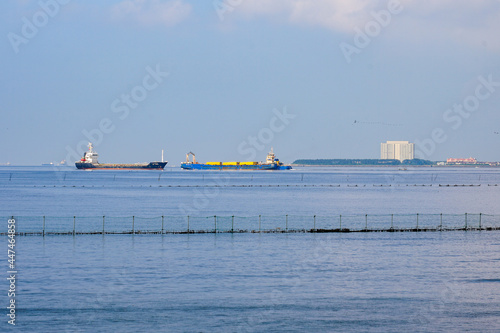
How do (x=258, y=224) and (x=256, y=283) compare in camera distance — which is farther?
(x=258, y=224)

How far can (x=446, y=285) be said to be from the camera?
37.9 metres

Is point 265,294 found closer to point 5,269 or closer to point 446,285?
point 446,285

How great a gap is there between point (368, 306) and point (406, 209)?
8331 cm

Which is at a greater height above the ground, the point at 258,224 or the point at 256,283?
the point at 258,224

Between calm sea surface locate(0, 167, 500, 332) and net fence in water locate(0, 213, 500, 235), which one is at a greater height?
net fence in water locate(0, 213, 500, 235)

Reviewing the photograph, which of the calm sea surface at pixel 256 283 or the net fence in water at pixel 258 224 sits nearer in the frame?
the calm sea surface at pixel 256 283

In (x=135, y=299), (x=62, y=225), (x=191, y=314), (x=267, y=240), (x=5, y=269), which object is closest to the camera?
(x=191, y=314)

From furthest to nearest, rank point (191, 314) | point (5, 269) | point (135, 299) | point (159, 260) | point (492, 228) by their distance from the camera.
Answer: point (492, 228), point (159, 260), point (5, 269), point (135, 299), point (191, 314)

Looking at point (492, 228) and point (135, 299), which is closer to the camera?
point (135, 299)

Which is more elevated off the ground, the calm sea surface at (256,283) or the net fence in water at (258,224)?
the net fence in water at (258,224)

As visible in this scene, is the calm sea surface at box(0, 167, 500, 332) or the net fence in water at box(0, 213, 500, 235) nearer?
the calm sea surface at box(0, 167, 500, 332)

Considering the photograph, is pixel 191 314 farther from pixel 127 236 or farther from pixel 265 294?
pixel 127 236

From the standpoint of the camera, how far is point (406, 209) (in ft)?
371

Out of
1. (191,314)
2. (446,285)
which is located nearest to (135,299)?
(191,314)
